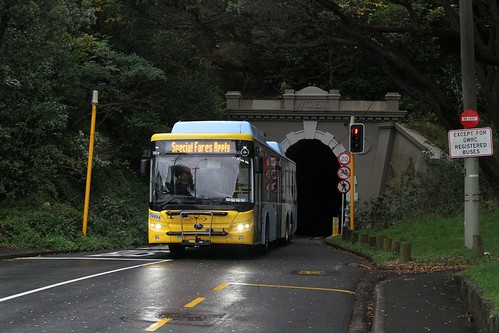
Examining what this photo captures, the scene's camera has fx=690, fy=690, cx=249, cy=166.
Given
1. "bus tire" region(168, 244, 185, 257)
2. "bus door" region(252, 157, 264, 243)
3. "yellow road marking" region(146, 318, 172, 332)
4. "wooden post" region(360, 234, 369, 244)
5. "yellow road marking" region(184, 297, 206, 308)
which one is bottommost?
"yellow road marking" region(146, 318, 172, 332)

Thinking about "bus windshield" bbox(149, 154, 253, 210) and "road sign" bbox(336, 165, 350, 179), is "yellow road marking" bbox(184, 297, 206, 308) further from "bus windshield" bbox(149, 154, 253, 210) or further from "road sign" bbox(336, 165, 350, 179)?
"road sign" bbox(336, 165, 350, 179)

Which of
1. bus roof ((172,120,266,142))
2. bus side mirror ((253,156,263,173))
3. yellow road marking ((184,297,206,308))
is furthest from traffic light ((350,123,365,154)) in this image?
yellow road marking ((184,297,206,308))

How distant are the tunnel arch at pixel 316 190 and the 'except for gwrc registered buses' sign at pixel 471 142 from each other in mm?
32531

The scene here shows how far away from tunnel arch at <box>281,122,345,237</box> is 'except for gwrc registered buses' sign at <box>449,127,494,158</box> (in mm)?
32531

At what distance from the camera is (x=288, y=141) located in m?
38.2

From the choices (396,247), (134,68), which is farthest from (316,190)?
(396,247)

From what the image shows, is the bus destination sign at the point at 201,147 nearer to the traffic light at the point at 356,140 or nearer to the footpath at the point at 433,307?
the footpath at the point at 433,307

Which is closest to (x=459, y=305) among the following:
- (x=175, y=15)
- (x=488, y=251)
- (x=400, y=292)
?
(x=400, y=292)

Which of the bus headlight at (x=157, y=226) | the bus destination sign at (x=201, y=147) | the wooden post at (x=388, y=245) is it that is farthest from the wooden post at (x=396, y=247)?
the bus headlight at (x=157, y=226)

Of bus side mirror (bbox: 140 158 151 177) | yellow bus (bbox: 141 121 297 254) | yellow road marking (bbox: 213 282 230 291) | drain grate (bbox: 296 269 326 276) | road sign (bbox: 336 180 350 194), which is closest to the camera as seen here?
yellow road marking (bbox: 213 282 230 291)

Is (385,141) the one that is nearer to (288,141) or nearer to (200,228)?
(288,141)

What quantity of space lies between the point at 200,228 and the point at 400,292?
6873mm

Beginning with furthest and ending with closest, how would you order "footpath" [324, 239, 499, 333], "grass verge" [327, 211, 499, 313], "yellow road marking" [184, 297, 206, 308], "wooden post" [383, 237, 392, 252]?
1. "wooden post" [383, 237, 392, 252]
2. "grass verge" [327, 211, 499, 313]
3. "yellow road marking" [184, 297, 206, 308]
4. "footpath" [324, 239, 499, 333]

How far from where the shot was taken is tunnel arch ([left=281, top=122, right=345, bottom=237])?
5038cm
